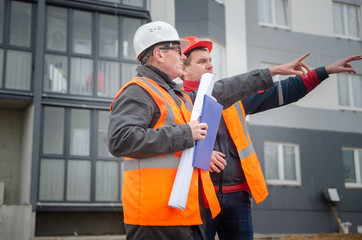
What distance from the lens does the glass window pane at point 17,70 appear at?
8969 millimetres

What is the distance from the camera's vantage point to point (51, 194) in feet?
28.1

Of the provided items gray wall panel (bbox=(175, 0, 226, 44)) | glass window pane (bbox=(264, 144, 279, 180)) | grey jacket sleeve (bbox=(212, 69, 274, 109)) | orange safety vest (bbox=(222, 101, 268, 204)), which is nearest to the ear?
grey jacket sleeve (bbox=(212, 69, 274, 109))

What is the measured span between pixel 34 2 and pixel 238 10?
4.22m

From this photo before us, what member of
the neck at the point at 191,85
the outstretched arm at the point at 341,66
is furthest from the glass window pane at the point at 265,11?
the outstretched arm at the point at 341,66

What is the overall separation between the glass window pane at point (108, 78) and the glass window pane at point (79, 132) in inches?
24.1

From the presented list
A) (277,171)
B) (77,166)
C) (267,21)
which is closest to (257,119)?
(277,171)

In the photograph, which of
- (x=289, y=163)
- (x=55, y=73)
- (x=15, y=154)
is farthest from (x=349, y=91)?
(x=15, y=154)

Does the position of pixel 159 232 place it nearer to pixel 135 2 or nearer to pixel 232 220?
pixel 232 220

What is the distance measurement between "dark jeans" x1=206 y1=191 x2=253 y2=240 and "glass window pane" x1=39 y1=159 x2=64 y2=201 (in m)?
6.77

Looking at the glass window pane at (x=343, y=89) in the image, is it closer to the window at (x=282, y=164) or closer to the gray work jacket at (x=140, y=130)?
the window at (x=282, y=164)

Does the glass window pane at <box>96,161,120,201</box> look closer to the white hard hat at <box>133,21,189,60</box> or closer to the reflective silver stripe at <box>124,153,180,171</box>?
the white hard hat at <box>133,21,189,60</box>

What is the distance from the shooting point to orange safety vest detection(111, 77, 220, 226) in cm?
169

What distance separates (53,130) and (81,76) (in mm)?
1261

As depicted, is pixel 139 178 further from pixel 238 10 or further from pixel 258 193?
pixel 238 10
